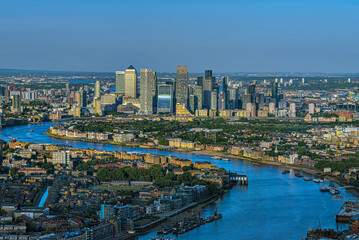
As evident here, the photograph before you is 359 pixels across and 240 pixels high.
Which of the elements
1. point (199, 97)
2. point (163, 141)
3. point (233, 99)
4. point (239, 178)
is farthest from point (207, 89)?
point (239, 178)

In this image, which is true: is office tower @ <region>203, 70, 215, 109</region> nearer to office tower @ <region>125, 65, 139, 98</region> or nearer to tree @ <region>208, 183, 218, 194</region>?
office tower @ <region>125, 65, 139, 98</region>

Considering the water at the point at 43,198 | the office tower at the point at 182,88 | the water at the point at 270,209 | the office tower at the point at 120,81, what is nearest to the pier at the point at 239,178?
the water at the point at 270,209

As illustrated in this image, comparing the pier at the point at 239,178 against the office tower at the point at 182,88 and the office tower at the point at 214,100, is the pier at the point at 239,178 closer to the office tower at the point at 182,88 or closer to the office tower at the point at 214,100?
the office tower at the point at 182,88

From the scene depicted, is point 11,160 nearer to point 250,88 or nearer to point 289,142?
point 289,142

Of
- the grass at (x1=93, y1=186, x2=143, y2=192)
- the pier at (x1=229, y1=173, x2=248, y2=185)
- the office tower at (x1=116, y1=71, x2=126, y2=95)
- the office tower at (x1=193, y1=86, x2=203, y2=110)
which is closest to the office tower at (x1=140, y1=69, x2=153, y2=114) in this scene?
the office tower at (x1=193, y1=86, x2=203, y2=110)

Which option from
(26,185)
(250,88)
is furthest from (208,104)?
(26,185)

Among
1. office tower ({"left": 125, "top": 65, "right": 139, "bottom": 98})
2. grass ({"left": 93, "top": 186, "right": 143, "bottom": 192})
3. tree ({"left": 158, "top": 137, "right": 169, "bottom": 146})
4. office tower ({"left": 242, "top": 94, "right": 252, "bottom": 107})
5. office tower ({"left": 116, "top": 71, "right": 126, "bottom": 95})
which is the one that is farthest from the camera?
office tower ({"left": 116, "top": 71, "right": 126, "bottom": 95})
